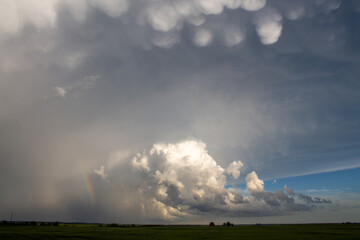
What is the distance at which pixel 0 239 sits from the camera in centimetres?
6731

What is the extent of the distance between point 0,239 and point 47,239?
464 inches

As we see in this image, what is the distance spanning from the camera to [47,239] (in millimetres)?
70312
